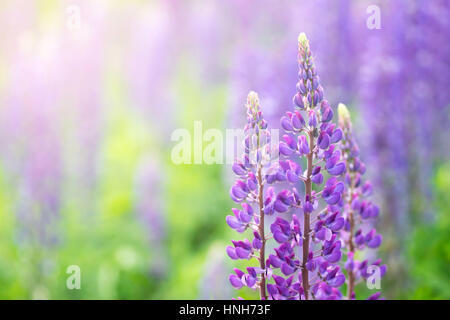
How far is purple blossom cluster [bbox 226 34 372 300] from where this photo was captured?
1.61 m

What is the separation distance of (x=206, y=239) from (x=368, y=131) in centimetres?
202

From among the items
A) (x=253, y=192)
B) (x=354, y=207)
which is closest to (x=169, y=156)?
(x=354, y=207)

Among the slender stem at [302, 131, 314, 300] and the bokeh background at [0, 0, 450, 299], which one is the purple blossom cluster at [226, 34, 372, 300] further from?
the bokeh background at [0, 0, 450, 299]

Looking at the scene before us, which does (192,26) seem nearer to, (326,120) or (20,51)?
(20,51)

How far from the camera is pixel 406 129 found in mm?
4363

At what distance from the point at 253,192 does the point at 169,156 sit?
523 centimetres

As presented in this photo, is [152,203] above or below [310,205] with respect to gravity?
below

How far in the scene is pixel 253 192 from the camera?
170 cm

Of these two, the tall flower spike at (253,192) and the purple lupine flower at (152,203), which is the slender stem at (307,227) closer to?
the tall flower spike at (253,192)

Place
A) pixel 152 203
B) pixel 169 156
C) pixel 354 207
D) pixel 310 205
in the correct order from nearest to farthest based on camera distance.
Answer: pixel 310 205
pixel 354 207
pixel 152 203
pixel 169 156

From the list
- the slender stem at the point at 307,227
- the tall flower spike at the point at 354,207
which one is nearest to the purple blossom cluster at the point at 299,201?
the slender stem at the point at 307,227

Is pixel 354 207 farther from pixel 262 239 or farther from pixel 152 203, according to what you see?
pixel 152 203

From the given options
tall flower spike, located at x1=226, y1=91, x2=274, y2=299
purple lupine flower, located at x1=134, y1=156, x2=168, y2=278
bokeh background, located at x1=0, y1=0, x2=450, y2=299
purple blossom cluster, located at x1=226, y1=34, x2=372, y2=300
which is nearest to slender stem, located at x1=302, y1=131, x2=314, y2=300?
purple blossom cluster, located at x1=226, y1=34, x2=372, y2=300
